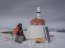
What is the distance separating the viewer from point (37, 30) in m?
1.43

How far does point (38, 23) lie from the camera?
143 cm

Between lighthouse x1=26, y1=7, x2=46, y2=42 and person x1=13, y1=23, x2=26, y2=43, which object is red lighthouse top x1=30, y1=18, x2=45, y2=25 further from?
person x1=13, y1=23, x2=26, y2=43

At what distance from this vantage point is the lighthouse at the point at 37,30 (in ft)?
4.68

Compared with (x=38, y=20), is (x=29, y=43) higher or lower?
lower

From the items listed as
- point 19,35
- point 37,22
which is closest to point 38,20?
point 37,22

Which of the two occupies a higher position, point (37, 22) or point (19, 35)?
point (37, 22)

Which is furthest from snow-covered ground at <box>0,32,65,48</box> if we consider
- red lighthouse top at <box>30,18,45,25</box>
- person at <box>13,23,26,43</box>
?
red lighthouse top at <box>30,18,45,25</box>

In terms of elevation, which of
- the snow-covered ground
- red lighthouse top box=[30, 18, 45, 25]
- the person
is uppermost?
red lighthouse top box=[30, 18, 45, 25]

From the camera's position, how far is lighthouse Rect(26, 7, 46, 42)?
1.43m

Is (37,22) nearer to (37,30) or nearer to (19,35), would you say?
(37,30)

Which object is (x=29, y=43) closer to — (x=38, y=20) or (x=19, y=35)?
(x=19, y=35)

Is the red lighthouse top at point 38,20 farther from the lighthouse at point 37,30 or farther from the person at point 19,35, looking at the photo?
the person at point 19,35

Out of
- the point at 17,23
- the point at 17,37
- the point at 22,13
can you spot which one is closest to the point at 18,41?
the point at 17,37

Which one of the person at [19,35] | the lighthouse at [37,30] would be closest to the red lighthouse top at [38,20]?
the lighthouse at [37,30]
